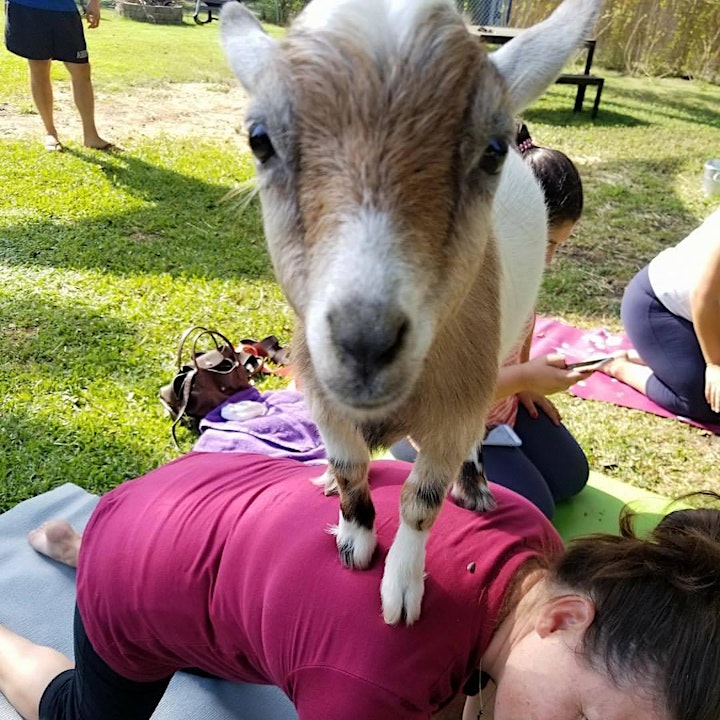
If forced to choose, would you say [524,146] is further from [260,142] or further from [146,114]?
[146,114]

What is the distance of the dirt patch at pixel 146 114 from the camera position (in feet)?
23.9

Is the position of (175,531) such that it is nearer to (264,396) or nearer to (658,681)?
(658,681)

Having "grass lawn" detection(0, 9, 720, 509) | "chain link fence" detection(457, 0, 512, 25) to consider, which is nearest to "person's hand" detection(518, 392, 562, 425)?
"grass lawn" detection(0, 9, 720, 509)

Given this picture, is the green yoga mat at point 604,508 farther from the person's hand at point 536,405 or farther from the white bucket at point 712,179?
the white bucket at point 712,179

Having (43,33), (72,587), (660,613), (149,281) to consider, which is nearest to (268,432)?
(72,587)

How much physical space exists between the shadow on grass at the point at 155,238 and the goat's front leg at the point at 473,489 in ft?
8.78

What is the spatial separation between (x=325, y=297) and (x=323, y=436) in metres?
0.73

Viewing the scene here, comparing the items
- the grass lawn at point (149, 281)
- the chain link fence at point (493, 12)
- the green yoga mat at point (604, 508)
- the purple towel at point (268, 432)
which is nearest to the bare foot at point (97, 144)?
the grass lawn at point (149, 281)

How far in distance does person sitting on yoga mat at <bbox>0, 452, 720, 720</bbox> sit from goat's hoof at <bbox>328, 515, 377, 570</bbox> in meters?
0.03

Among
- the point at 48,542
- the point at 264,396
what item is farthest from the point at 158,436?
the point at 48,542

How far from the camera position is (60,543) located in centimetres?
257

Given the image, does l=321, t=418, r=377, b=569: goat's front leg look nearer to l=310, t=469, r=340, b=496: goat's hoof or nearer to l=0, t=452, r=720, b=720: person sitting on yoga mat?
l=0, t=452, r=720, b=720: person sitting on yoga mat

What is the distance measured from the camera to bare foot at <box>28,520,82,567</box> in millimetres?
2570

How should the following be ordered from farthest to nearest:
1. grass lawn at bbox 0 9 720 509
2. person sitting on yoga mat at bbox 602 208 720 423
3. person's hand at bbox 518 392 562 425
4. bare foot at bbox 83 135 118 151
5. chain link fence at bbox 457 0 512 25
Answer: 1. chain link fence at bbox 457 0 512 25
2. bare foot at bbox 83 135 118 151
3. person sitting on yoga mat at bbox 602 208 720 423
4. grass lawn at bbox 0 9 720 509
5. person's hand at bbox 518 392 562 425
